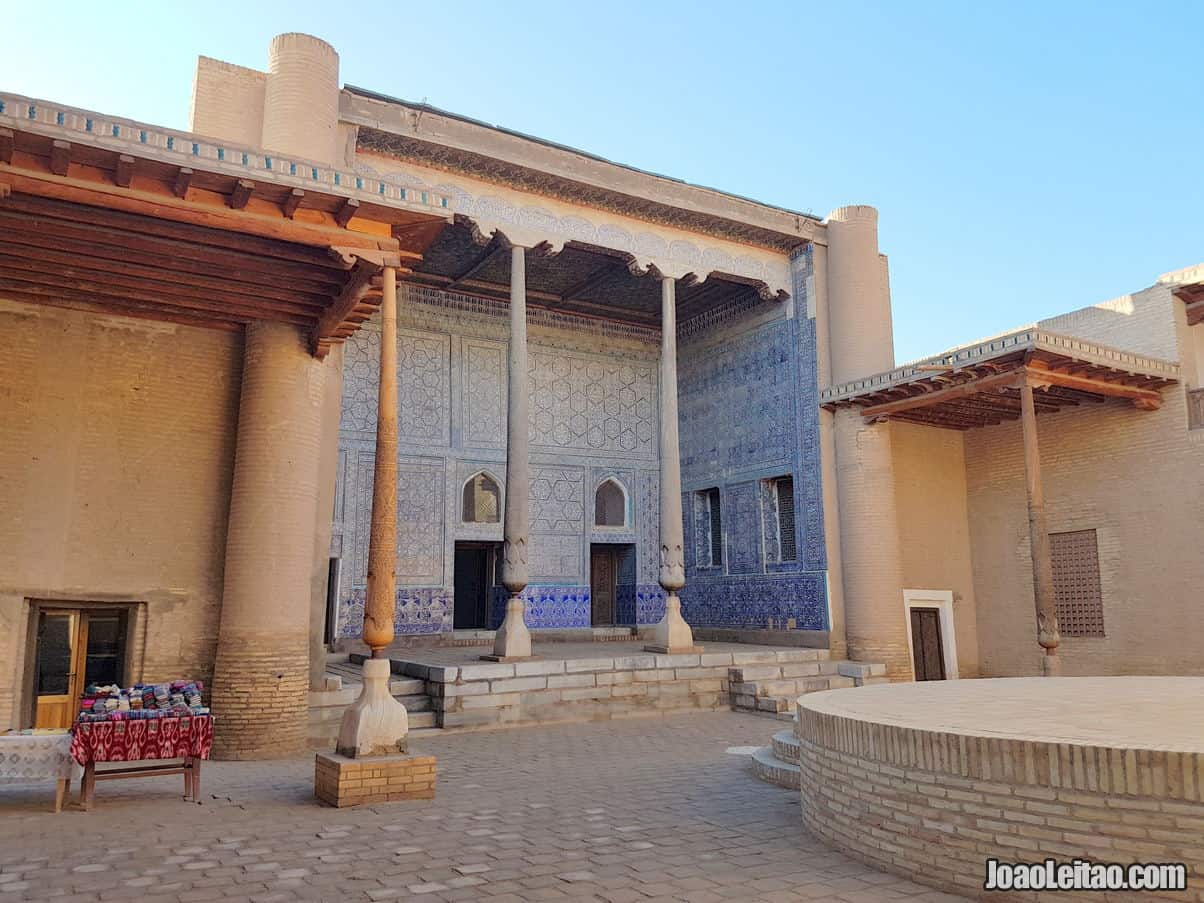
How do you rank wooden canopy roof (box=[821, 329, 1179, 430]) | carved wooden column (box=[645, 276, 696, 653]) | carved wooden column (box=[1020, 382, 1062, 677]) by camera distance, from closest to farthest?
carved wooden column (box=[1020, 382, 1062, 677]) → wooden canopy roof (box=[821, 329, 1179, 430]) → carved wooden column (box=[645, 276, 696, 653])

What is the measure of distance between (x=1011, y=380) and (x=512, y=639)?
648cm

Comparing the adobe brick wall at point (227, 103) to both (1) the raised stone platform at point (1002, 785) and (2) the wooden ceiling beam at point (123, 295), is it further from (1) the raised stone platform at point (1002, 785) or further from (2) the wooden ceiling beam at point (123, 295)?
(1) the raised stone platform at point (1002, 785)

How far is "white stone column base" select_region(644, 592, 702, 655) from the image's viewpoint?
36.4 feet

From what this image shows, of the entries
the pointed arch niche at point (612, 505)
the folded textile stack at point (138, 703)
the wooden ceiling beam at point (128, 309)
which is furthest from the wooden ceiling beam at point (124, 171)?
the pointed arch niche at point (612, 505)

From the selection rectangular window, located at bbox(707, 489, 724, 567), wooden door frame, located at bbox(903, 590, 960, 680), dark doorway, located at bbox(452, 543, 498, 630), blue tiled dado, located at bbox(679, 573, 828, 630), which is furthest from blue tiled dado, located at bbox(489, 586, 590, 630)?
wooden door frame, located at bbox(903, 590, 960, 680)

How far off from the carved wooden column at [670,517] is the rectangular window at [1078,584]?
16.4ft

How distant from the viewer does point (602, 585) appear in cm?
1525

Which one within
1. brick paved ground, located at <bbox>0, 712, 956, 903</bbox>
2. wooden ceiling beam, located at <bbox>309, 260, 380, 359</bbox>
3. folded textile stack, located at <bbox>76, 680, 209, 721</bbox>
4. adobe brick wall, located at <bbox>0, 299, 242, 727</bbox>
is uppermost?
wooden ceiling beam, located at <bbox>309, 260, 380, 359</bbox>

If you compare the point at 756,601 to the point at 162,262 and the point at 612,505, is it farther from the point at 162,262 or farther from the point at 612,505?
the point at 162,262

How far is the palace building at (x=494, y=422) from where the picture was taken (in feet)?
23.3

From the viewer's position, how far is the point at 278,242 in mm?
6766

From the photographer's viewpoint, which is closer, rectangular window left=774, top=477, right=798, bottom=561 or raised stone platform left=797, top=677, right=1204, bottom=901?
raised stone platform left=797, top=677, right=1204, bottom=901

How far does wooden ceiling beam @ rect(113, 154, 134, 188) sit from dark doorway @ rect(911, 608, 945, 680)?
1136cm

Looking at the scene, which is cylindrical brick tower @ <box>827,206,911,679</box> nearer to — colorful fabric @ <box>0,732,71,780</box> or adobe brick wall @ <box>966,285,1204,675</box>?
adobe brick wall @ <box>966,285,1204,675</box>
